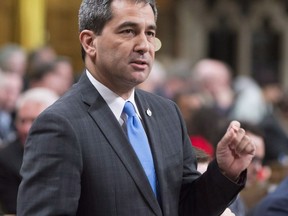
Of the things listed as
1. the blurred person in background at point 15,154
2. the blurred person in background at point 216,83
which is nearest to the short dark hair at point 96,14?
the blurred person in background at point 15,154

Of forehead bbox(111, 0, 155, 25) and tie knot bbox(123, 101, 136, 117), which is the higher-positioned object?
forehead bbox(111, 0, 155, 25)

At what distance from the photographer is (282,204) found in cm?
415

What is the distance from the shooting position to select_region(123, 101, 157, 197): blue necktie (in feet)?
9.19

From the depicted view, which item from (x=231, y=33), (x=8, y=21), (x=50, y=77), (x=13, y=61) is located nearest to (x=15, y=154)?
(x=50, y=77)

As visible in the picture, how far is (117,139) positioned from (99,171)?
0.39 ft

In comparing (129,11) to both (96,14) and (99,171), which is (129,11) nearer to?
(96,14)

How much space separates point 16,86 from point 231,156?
5.49 metres

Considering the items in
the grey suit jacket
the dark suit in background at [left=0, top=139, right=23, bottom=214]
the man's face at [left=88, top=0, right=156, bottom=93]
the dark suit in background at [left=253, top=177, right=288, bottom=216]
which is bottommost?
the dark suit in background at [left=0, top=139, right=23, bottom=214]

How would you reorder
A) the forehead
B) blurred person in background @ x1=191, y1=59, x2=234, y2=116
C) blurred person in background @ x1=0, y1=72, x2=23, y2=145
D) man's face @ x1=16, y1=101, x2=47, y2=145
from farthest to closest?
blurred person in background @ x1=191, y1=59, x2=234, y2=116
blurred person in background @ x1=0, y1=72, x2=23, y2=145
man's face @ x1=16, y1=101, x2=47, y2=145
the forehead

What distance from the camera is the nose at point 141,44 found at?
2.75 meters

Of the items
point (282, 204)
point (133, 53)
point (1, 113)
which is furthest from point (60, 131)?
point (1, 113)

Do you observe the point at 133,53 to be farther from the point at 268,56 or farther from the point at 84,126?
the point at 268,56

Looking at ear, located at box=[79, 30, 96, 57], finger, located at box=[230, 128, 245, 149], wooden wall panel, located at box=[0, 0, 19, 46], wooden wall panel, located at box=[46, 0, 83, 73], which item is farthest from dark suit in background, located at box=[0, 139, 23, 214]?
wooden wall panel, located at box=[46, 0, 83, 73]

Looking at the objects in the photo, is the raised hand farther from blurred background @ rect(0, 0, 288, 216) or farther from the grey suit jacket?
blurred background @ rect(0, 0, 288, 216)
